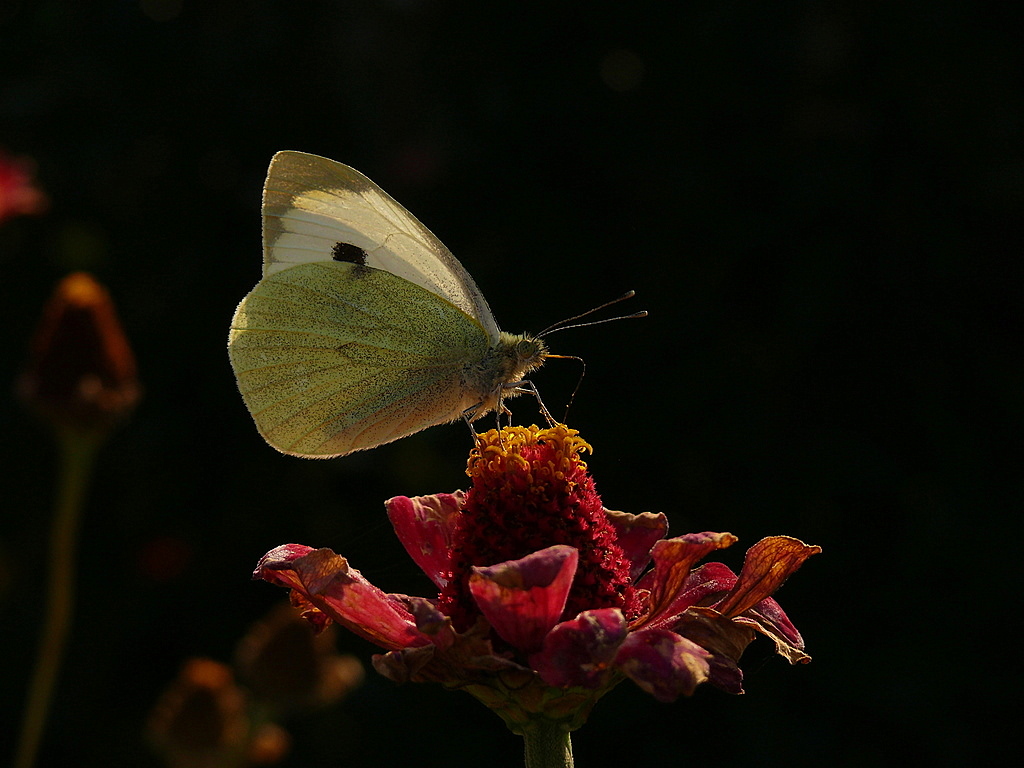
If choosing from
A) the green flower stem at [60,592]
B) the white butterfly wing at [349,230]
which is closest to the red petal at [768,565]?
the white butterfly wing at [349,230]

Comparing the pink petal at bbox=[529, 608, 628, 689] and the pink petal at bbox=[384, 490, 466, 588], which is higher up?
the pink petal at bbox=[529, 608, 628, 689]

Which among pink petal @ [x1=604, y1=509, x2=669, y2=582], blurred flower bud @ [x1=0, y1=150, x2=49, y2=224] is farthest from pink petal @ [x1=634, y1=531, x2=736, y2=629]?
blurred flower bud @ [x1=0, y1=150, x2=49, y2=224]

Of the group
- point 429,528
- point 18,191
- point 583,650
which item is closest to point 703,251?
point 429,528

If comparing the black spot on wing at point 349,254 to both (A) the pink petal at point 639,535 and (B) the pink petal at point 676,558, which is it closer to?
(A) the pink petal at point 639,535

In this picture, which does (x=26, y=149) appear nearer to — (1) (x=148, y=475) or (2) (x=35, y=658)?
(1) (x=148, y=475)

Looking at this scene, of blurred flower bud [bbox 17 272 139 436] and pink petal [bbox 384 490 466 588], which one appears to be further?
blurred flower bud [bbox 17 272 139 436]

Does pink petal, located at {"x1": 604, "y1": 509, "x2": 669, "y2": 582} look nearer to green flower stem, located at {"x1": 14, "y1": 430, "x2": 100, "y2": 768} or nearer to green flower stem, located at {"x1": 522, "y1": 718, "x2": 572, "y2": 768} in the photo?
green flower stem, located at {"x1": 522, "y1": 718, "x2": 572, "y2": 768}

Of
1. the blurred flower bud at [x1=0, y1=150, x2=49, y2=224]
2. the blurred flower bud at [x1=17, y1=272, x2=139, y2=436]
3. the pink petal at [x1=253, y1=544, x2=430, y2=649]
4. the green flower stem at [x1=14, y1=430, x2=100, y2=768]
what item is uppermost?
the blurred flower bud at [x1=0, y1=150, x2=49, y2=224]

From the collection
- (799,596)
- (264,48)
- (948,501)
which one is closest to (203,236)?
(264,48)
